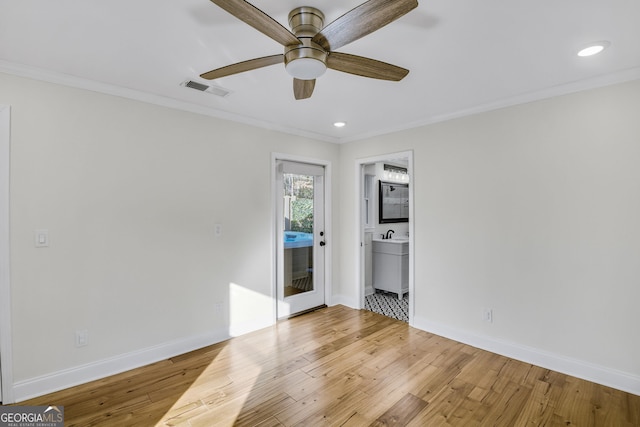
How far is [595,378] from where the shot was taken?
257 cm

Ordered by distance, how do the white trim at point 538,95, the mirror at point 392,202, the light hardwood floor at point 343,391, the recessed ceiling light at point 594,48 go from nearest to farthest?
the recessed ceiling light at point 594,48, the light hardwood floor at point 343,391, the white trim at point 538,95, the mirror at point 392,202

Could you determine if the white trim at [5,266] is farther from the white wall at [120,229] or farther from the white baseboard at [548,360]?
the white baseboard at [548,360]

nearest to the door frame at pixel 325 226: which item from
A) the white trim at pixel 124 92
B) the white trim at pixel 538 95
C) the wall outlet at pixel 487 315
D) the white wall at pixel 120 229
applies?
the white wall at pixel 120 229

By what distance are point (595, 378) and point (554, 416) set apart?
2.51 ft

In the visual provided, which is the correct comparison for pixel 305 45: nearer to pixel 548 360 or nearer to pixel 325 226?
pixel 325 226

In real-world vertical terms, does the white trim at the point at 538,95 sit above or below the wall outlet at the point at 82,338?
above

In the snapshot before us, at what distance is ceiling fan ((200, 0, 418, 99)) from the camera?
135cm

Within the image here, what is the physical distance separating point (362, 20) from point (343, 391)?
248cm

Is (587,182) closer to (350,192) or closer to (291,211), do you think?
(350,192)

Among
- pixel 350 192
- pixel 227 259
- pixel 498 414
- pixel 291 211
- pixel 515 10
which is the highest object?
pixel 515 10

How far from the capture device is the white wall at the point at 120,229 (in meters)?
2.36

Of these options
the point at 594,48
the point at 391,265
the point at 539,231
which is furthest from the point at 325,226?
the point at 594,48

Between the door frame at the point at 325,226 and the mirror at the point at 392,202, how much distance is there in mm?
1168

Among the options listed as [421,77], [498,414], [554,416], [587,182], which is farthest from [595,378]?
[421,77]
